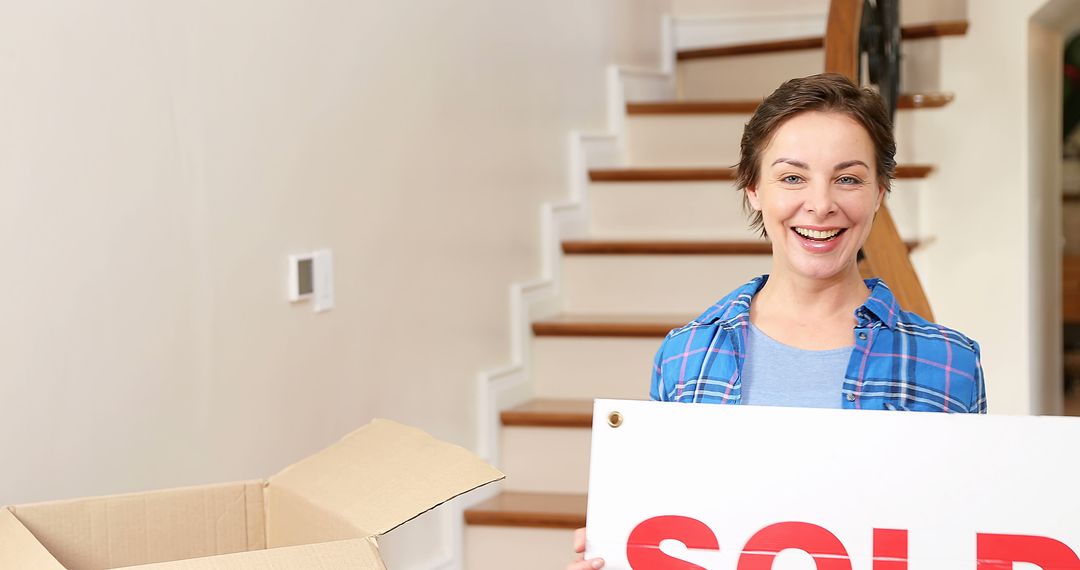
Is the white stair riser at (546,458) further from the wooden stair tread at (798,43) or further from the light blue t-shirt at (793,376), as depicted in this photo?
the wooden stair tread at (798,43)

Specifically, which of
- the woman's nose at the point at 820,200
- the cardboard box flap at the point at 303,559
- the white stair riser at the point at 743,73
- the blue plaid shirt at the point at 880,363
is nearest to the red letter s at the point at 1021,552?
the blue plaid shirt at the point at 880,363

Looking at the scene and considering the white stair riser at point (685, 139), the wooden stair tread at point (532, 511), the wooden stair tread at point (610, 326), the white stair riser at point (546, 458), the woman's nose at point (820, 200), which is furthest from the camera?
the white stair riser at point (685, 139)

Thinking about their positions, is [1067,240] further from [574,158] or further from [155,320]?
[155,320]

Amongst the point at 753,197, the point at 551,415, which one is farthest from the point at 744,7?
the point at 753,197

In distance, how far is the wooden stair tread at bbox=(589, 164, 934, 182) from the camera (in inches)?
141

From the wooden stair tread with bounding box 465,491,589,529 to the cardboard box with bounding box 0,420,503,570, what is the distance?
1.32 meters

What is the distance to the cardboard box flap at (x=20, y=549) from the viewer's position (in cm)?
112

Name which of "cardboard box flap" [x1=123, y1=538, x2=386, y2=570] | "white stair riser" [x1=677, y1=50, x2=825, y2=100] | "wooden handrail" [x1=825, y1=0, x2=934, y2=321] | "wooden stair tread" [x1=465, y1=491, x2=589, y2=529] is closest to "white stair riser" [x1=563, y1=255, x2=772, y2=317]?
"wooden stair tread" [x1=465, y1=491, x2=589, y2=529]

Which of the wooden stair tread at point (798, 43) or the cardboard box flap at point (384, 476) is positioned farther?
the wooden stair tread at point (798, 43)

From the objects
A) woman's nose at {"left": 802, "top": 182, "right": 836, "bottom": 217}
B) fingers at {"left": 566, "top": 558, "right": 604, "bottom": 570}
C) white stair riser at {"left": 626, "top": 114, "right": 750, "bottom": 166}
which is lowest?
fingers at {"left": 566, "top": 558, "right": 604, "bottom": 570}

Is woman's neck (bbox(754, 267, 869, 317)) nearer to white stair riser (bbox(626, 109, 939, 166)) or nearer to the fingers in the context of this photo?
the fingers

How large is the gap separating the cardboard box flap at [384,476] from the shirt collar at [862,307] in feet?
1.11

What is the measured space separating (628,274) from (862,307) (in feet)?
7.13

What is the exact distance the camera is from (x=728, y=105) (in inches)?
156
